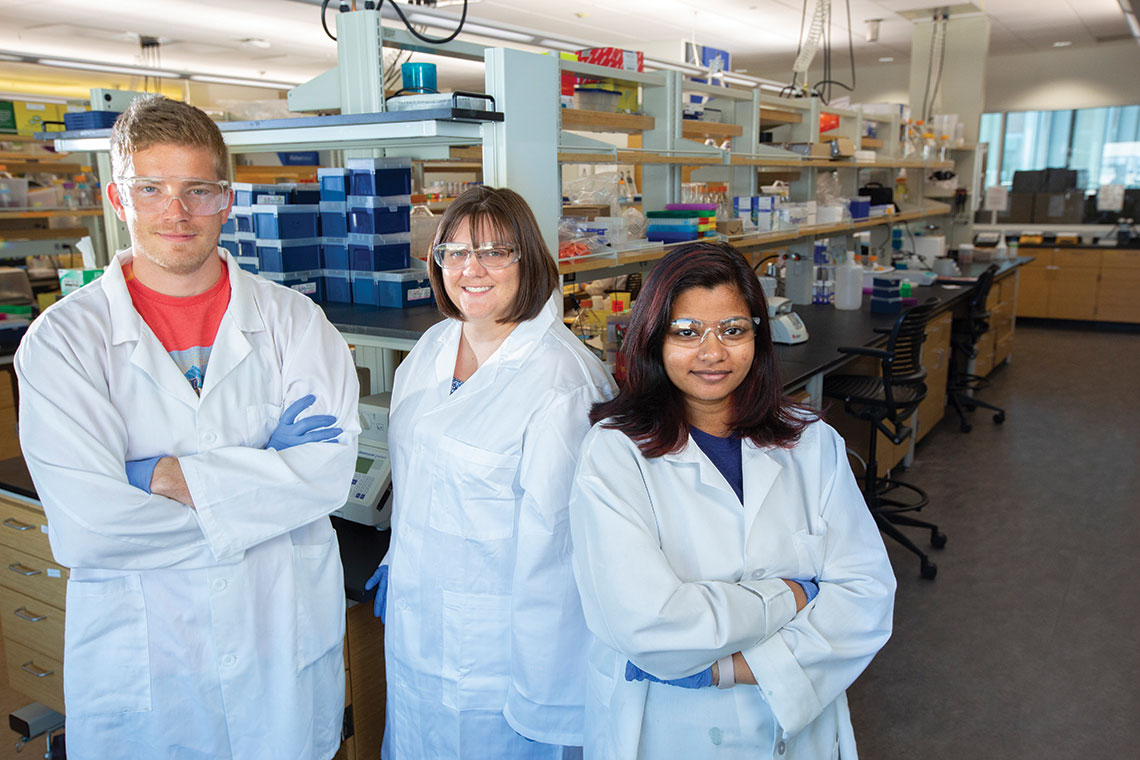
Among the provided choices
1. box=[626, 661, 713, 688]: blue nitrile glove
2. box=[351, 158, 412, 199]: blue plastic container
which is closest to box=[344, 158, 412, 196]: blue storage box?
box=[351, 158, 412, 199]: blue plastic container

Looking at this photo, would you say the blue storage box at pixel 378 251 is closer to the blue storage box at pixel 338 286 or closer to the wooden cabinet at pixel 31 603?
the blue storage box at pixel 338 286

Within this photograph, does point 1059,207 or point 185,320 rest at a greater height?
point 1059,207

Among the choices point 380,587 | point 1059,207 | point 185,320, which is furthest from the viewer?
point 1059,207

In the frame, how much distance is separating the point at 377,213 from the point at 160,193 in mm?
1088

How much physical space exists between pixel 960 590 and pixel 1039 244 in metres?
7.15

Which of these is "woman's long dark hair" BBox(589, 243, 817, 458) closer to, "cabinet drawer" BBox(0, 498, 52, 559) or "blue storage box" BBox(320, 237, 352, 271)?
"blue storage box" BBox(320, 237, 352, 271)

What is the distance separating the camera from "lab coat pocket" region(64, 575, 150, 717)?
1447mm

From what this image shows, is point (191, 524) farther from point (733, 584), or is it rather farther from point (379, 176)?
point (379, 176)

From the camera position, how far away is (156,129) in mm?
1401

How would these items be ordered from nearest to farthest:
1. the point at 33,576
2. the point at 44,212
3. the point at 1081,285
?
the point at 33,576 < the point at 44,212 < the point at 1081,285

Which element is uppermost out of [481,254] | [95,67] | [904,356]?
[95,67]

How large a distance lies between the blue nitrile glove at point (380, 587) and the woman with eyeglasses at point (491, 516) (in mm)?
32

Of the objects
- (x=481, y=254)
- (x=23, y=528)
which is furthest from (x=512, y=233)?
(x=23, y=528)

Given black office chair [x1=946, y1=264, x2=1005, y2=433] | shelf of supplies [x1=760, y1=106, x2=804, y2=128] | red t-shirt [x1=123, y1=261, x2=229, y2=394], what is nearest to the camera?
red t-shirt [x1=123, y1=261, x2=229, y2=394]
